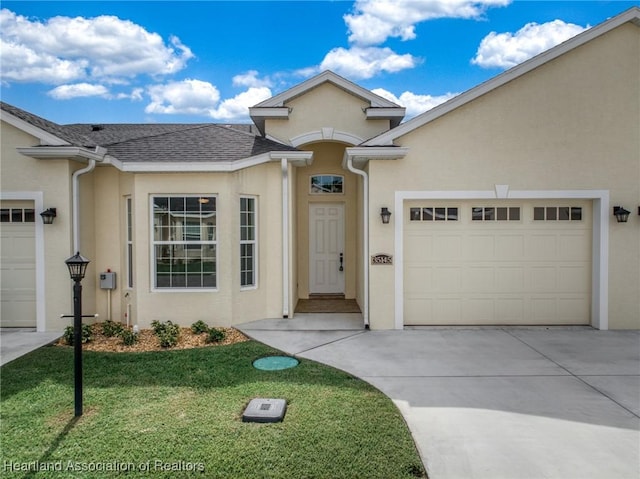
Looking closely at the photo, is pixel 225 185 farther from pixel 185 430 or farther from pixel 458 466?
pixel 458 466

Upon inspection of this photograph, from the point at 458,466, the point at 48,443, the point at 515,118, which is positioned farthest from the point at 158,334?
the point at 515,118

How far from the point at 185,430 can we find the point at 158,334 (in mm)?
4008

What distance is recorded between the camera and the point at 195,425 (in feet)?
13.7

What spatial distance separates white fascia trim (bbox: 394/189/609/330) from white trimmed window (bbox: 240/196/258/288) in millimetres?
3025

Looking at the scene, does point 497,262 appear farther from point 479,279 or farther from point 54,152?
point 54,152

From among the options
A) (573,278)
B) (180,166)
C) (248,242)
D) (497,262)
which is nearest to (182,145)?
(180,166)

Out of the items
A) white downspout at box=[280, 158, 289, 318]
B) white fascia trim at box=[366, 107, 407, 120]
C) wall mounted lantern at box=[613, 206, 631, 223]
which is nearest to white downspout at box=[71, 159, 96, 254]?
white downspout at box=[280, 158, 289, 318]

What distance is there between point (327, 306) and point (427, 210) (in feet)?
11.9

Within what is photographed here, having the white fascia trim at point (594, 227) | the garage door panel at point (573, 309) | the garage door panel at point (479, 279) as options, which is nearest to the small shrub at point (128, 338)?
the white fascia trim at point (594, 227)

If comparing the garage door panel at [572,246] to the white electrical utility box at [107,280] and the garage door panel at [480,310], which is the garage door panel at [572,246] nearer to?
the garage door panel at [480,310]

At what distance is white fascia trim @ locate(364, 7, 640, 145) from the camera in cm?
784

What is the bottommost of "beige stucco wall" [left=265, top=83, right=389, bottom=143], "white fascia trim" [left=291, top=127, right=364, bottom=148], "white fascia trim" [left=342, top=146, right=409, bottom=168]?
"white fascia trim" [left=342, top=146, right=409, bottom=168]

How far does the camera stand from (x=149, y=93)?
24938mm

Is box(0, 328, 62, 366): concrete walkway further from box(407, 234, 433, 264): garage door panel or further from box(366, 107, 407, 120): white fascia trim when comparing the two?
box(366, 107, 407, 120): white fascia trim
